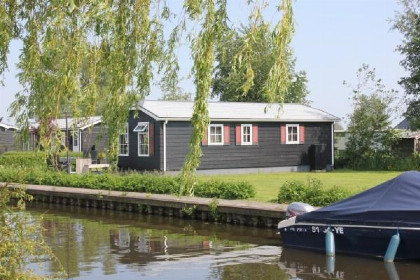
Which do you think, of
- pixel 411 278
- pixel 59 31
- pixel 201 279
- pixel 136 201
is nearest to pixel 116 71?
pixel 59 31

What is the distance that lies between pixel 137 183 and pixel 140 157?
8039 millimetres

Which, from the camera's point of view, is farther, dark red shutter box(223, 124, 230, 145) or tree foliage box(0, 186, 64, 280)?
dark red shutter box(223, 124, 230, 145)

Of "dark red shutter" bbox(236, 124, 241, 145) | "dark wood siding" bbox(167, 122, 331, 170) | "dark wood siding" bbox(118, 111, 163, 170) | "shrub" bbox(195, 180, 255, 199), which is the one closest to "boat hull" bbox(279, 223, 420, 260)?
"shrub" bbox(195, 180, 255, 199)

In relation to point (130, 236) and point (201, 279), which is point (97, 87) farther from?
point (130, 236)

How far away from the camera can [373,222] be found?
12.2 meters

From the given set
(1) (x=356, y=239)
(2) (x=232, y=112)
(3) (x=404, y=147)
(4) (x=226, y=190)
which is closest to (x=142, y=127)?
(2) (x=232, y=112)

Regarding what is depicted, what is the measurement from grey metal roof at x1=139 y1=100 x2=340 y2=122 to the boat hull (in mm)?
14099

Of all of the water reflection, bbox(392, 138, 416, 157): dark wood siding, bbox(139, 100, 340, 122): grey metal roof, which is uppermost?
bbox(139, 100, 340, 122): grey metal roof

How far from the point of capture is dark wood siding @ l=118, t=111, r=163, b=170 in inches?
1134

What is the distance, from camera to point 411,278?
11.1 meters

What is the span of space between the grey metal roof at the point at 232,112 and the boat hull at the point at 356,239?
14.1m

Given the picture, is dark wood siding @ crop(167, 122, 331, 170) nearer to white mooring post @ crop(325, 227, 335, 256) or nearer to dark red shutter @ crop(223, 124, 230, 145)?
dark red shutter @ crop(223, 124, 230, 145)

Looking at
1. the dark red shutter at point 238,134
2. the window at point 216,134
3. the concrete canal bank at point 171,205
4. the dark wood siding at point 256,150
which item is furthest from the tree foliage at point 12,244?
the dark red shutter at point 238,134

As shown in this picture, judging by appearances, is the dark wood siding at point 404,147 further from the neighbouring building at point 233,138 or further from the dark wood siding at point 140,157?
the dark wood siding at point 140,157
